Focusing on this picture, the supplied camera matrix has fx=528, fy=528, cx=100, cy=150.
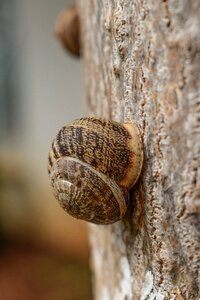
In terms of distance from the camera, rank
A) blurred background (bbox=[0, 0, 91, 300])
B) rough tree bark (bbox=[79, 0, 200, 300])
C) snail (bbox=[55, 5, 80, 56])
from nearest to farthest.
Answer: rough tree bark (bbox=[79, 0, 200, 300]) < snail (bbox=[55, 5, 80, 56]) < blurred background (bbox=[0, 0, 91, 300])

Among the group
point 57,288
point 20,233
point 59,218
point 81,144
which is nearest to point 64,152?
point 81,144

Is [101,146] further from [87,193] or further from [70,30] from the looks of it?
[70,30]

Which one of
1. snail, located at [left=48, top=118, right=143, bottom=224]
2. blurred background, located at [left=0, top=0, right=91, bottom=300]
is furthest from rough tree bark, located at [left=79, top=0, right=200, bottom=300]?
blurred background, located at [left=0, top=0, right=91, bottom=300]

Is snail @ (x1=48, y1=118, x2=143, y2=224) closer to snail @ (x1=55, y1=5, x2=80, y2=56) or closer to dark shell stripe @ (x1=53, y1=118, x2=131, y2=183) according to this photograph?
dark shell stripe @ (x1=53, y1=118, x2=131, y2=183)

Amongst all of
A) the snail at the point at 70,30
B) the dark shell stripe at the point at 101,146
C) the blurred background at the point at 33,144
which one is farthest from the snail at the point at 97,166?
the blurred background at the point at 33,144

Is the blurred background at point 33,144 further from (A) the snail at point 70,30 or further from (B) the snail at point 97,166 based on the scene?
(B) the snail at point 97,166

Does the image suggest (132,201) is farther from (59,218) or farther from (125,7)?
(59,218)
